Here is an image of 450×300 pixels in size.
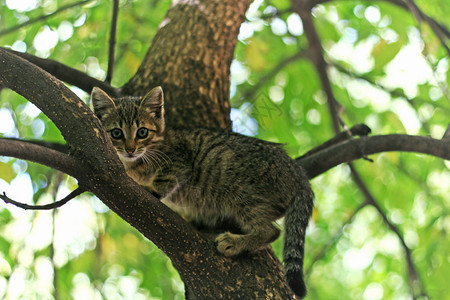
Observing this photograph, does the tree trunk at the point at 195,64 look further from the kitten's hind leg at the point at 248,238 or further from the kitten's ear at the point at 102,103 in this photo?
the kitten's ear at the point at 102,103

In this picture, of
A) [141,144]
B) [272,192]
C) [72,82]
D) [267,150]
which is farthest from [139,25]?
[272,192]

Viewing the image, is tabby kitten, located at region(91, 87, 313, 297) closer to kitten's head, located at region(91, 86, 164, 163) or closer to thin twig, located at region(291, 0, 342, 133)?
kitten's head, located at region(91, 86, 164, 163)

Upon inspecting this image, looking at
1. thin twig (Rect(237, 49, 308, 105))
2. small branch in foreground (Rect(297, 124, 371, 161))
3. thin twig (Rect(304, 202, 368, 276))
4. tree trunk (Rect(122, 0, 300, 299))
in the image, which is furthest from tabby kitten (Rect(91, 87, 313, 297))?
thin twig (Rect(237, 49, 308, 105))

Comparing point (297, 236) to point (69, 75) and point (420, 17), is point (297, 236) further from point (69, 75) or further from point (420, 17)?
point (69, 75)

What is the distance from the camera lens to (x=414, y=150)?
3.58m

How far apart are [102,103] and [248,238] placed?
1.47 meters

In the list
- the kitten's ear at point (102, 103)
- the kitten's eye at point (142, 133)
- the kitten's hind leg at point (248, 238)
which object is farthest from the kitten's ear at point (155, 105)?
the kitten's hind leg at point (248, 238)

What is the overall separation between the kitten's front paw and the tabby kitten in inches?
Result: 0.5

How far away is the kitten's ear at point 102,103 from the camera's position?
3352 millimetres

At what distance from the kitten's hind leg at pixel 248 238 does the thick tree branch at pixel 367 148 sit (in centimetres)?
70

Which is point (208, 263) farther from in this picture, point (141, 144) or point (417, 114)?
point (417, 114)

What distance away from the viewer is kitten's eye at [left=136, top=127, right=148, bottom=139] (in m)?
3.47

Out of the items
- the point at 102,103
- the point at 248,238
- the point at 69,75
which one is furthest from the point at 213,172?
the point at 69,75

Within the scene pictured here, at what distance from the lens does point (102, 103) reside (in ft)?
11.2
